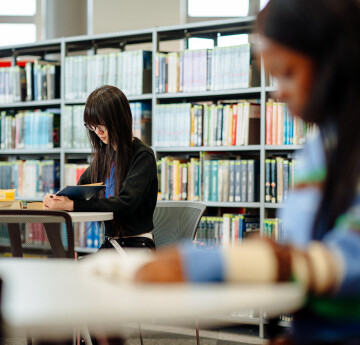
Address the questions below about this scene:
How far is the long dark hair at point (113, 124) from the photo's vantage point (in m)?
2.34

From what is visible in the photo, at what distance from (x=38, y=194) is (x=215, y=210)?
1.33m

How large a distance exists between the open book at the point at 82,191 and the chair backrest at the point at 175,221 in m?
0.42

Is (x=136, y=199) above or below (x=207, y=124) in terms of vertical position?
below

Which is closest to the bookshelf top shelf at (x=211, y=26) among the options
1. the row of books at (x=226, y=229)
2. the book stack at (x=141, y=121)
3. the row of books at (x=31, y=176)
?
the book stack at (x=141, y=121)

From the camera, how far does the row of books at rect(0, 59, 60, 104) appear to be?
13.0ft

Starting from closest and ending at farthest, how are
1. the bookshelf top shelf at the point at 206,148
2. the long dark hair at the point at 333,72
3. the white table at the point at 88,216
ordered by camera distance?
the long dark hair at the point at 333,72 < the white table at the point at 88,216 < the bookshelf top shelf at the point at 206,148

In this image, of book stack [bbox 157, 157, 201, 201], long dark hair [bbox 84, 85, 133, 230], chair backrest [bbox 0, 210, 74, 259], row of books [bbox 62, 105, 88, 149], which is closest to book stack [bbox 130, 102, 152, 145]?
book stack [bbox 157, 157, 201, 201]

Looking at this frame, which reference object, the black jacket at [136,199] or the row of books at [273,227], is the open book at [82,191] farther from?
the row of books at [273,227]

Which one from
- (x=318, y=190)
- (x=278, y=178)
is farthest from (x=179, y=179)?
(x=318, y=190)

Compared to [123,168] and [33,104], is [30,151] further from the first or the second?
[123,168]

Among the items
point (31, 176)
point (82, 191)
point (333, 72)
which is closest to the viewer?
point (333, 72)

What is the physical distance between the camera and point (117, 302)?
56 centimetres

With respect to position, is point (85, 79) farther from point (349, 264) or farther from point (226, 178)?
point (349, 264)

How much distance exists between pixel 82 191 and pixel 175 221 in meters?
0.51
